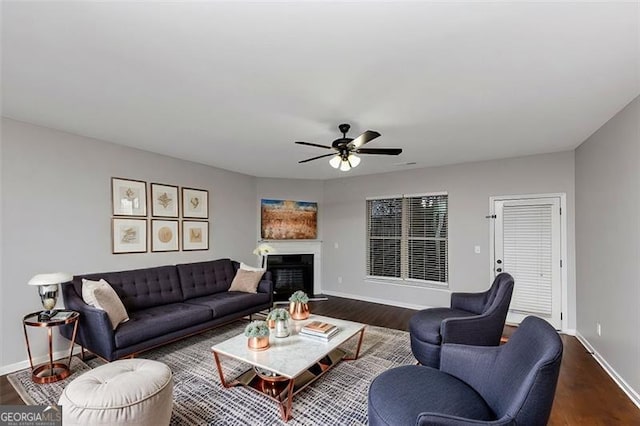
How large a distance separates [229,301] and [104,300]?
56.6 inches

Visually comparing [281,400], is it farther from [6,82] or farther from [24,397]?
[6,82]

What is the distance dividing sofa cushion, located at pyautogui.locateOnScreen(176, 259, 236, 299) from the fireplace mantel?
1.38m

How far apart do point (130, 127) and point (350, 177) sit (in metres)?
4.11

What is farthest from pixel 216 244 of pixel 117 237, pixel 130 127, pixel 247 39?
pixel 247 39

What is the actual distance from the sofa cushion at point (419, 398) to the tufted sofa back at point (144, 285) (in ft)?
10.4

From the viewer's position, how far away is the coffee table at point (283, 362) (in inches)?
90.0

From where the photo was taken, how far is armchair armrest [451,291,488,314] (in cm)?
330

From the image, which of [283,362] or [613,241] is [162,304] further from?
[613,241]

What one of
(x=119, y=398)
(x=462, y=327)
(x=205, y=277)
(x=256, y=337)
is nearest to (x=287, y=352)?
(x=256, y=337)

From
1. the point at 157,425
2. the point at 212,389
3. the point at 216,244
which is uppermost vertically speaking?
the point at 216,244

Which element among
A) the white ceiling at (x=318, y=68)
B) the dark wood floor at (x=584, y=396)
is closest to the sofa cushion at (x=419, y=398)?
the dark wood floor at (x=584, y=396)

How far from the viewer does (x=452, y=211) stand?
5.07m

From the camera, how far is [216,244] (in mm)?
5191

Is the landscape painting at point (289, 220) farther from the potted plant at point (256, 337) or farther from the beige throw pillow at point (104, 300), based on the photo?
the potted plant at point (256, 337)
